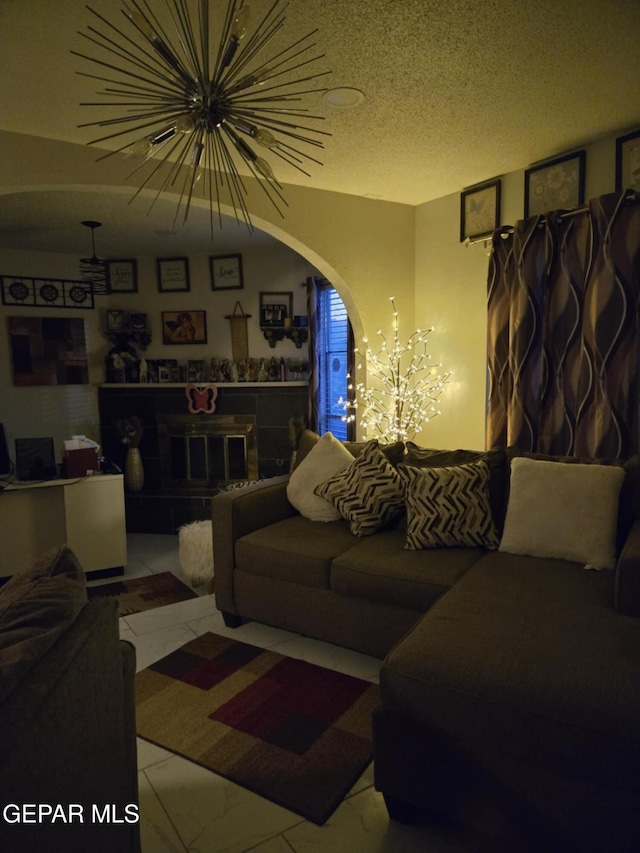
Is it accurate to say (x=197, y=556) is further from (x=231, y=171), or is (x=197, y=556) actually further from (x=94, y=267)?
(x=94, y=267)

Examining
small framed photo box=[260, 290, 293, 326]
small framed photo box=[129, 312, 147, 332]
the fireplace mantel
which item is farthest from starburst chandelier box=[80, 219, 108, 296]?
small framed photo box=[260, 290, 293, 326]

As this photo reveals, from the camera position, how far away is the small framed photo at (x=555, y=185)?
296 centimetres

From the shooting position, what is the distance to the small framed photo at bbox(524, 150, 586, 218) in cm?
296

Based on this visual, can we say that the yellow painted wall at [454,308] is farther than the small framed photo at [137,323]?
No

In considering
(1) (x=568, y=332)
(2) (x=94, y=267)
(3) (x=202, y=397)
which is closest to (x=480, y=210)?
(1) (x=568, y=332)

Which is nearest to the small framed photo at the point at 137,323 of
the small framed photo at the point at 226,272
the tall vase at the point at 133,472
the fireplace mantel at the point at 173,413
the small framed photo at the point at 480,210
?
the fireplace mantel at the point at 173,413

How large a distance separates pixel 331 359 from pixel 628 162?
108 inches

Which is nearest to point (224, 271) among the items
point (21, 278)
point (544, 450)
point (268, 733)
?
point (21, 278)

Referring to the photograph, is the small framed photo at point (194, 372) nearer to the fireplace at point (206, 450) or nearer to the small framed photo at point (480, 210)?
the fireplace at point (206, 450)

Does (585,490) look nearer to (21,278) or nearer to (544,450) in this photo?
(544,450)

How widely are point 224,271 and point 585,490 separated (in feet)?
13.1

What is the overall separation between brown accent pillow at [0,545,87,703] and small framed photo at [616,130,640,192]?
3048 millimetres

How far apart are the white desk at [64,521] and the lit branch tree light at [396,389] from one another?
182 cm

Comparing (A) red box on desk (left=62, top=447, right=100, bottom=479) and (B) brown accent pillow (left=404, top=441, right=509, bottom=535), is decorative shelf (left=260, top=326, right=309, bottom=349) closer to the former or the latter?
(A) red box on desk (left=62, top=447, right=100, bottom=479)
